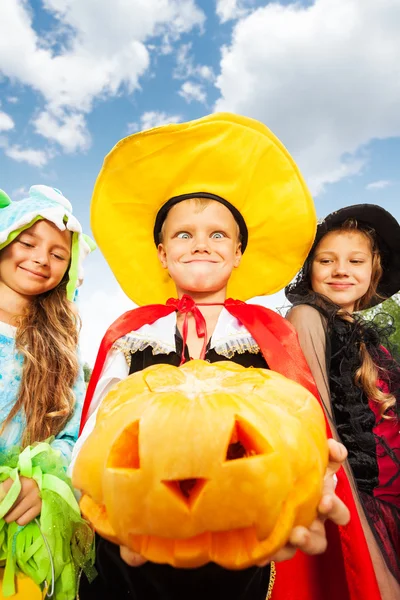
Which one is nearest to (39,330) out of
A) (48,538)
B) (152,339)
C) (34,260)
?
(34,260)

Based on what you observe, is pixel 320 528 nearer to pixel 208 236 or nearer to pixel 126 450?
pixel 126 450

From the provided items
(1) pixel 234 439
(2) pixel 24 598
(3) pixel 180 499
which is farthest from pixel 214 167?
(2) pixel 24 598

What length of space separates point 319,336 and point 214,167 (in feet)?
3.60

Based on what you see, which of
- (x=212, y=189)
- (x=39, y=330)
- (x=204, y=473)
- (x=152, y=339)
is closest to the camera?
(x=204, y=473)

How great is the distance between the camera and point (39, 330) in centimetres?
269

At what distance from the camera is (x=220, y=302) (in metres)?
2.17

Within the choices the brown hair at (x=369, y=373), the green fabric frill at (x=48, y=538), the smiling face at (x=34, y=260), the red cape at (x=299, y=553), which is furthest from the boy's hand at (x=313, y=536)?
the smiling face at (x=34, y=260)

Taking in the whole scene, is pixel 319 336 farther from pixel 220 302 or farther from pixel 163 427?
pixel 163 427

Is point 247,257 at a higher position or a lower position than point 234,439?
higher

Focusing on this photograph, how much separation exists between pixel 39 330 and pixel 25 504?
Result: 1144mm

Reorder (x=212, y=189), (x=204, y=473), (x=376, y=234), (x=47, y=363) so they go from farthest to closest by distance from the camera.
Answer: (x=376, y=234), (x=47, y=363), (x=212, y=189), (x=204, y=473)

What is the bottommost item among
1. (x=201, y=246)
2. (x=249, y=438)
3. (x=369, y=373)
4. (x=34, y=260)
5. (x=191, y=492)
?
(x=191, y=492)

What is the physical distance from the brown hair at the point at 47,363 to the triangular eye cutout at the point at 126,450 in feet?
4.53

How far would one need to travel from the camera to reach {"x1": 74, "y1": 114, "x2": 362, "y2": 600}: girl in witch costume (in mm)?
1945
